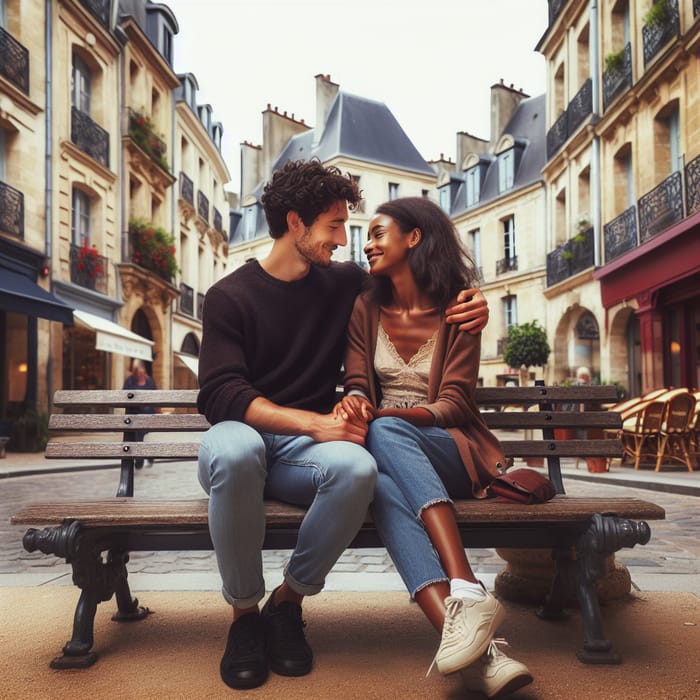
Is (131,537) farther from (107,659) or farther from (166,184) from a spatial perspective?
(166,184)

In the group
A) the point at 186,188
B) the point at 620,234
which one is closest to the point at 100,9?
the point at 186,188

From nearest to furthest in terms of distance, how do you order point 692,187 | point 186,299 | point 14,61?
point 692,187 → point 14,61 → point 186,299

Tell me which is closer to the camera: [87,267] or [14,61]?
[14,61]

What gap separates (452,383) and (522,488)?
0.45 meters

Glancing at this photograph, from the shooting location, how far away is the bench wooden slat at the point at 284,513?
2219 mm

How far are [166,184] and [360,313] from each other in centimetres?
1963

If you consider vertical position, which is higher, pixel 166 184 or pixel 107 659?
pixel 166 184

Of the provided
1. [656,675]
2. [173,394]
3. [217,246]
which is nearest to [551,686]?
[656,675]

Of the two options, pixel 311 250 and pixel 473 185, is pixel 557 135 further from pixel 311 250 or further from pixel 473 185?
pixel 311 250

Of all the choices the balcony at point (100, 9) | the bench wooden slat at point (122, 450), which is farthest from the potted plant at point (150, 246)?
the bench wooden slat at point (122, 450)

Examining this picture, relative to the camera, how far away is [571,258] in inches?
714

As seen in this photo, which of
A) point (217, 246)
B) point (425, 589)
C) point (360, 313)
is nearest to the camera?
point (425, 589)

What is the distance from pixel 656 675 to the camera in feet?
7.23

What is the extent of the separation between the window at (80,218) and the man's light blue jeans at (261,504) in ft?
49.7
